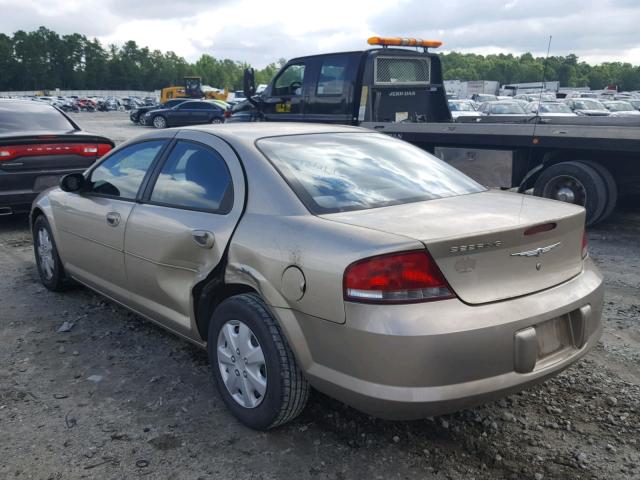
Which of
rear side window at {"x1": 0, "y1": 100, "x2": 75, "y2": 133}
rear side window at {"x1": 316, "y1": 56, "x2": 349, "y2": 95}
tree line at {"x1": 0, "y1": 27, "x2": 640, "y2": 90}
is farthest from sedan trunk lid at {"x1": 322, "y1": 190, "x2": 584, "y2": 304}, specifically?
tree line at {"x1": 0, "y1": 27, "x2": 640, "y2": 90}

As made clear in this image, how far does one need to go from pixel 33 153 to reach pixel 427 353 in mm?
6235

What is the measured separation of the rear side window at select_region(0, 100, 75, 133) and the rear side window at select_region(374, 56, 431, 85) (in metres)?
4.38

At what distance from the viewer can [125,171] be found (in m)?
4.15

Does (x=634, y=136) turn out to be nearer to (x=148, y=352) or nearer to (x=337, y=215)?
(x=337, y=215)

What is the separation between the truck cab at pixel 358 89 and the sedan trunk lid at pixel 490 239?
5.98m

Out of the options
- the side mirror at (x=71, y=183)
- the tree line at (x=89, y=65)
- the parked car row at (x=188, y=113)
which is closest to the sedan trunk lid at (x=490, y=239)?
the side mirror at (x=71, y=183)

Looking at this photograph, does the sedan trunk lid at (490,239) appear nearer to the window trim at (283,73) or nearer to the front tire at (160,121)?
the window trim at (283,73)

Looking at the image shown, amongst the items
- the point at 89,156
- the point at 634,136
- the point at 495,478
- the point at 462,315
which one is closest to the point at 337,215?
the point at 462,315

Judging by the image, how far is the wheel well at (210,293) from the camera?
10.2 ft

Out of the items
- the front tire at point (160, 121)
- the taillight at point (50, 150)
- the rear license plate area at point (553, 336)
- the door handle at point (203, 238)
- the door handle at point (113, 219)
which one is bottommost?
the front tire at point (160, 121)

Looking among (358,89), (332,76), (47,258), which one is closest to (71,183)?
(47,258)

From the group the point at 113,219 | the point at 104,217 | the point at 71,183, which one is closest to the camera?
the point at 113,219

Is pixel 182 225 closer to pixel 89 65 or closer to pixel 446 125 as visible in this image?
pixel 446 125

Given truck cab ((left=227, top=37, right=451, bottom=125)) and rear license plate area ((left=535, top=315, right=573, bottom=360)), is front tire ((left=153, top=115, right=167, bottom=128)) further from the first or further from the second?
rear license plate area ((left=535, top=315, right=573, bottom=360))
